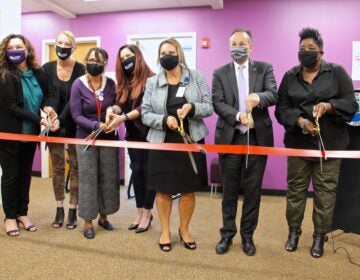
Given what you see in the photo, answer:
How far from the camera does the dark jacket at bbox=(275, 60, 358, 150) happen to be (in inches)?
91.7

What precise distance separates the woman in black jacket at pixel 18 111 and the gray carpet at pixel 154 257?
1.07 ft

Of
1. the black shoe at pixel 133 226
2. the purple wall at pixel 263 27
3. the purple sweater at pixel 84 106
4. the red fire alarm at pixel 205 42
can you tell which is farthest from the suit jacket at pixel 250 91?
the red fire alarm at pixel 205 42

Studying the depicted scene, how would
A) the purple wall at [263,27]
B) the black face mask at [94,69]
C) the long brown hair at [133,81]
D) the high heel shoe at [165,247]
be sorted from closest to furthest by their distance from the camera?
the high heel shoe at [165,247], the black face mask at [94,69], the long brown hair at [133,81], the purple wall at [263,27]

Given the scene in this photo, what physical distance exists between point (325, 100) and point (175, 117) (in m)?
1.03

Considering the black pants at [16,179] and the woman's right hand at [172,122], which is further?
the black pants at [16,179]

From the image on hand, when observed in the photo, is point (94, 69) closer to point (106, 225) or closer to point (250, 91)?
point (250, 91)

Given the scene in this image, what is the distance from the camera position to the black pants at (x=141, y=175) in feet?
9.52

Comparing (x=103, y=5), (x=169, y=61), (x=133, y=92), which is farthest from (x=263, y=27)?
(x=169, y=61)

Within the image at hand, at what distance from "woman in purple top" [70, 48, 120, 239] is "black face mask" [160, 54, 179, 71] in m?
0.58

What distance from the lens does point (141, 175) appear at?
2.94 metres

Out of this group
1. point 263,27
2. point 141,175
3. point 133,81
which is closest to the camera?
point 133,81

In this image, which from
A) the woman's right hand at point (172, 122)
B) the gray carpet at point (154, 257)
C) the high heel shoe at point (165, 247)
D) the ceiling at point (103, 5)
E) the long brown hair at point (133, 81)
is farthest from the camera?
the ceiling at point (103, 5)

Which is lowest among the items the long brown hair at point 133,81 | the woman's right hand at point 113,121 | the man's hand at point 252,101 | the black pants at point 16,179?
the black pants at point 16,179

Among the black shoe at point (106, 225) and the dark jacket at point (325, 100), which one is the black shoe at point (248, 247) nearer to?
the dark jacket at point (325, 100)
